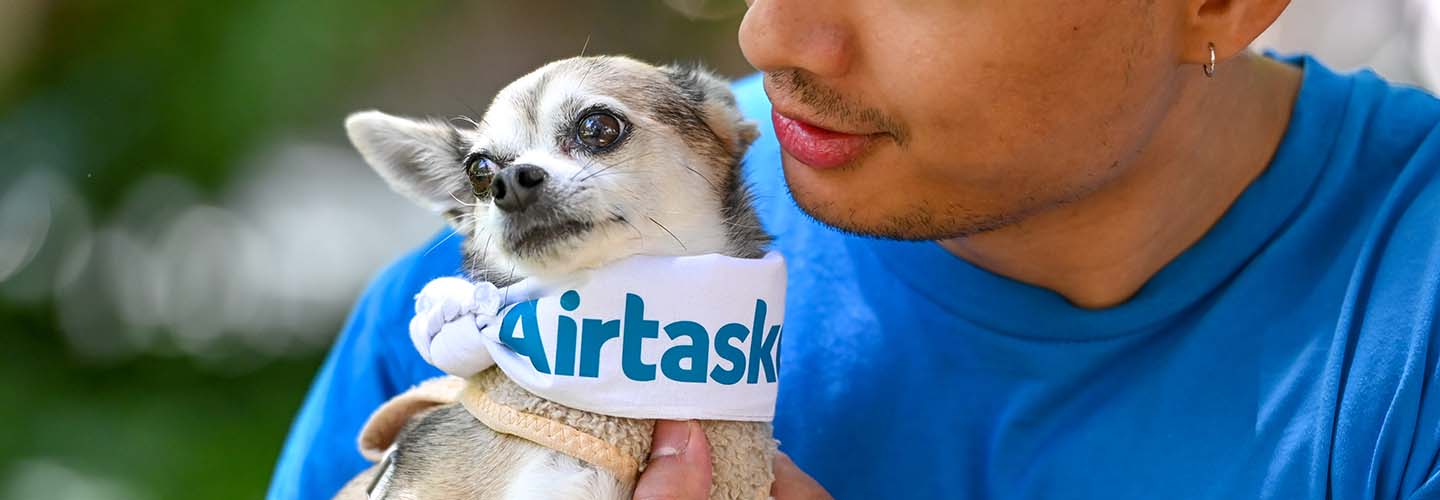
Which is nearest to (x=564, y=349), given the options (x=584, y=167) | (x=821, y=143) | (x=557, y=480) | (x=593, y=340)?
(x=593, y=340)

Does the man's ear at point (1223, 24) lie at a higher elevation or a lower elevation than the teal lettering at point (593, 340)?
higher

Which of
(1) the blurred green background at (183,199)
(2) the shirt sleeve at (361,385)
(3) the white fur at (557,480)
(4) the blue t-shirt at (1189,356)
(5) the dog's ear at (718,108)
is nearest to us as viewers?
(3) the white fur at (557,480)

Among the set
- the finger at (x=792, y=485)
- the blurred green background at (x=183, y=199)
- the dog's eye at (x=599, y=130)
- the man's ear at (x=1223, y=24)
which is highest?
the man's ear at (x=1223, y=24)

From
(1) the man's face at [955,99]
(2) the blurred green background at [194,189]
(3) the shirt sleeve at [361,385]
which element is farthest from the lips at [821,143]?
(2) the blurred green background at [194,189]

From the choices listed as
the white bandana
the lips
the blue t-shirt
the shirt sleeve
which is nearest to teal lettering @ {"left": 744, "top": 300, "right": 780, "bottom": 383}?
the white bandana

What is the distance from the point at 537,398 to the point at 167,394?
2684mm

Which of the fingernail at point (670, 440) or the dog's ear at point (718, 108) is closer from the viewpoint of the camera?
the fingernail at point (670, 440)

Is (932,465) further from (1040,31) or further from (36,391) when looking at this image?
(36,391)

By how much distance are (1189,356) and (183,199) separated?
2.88m

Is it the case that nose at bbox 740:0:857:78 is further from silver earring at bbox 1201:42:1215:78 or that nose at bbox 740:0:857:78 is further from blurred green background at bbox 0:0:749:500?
blurred green background at bbox 0:0:749:500

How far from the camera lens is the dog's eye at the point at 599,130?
1.45 m

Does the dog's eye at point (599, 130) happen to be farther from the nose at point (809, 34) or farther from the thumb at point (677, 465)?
the thumb at point (677, 465)

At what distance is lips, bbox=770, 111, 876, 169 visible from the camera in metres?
1.43

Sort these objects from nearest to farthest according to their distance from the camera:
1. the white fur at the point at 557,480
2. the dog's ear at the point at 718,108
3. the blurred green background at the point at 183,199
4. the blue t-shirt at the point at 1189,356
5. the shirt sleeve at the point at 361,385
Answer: the white fur at the point at 557,480 < the blue t-shirt at the point at 1189,356 < the dog's ear at the point at 718,108 < the shirt sleeve at the point at 361,385 < the blurred green background at the point at 183,199
